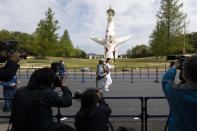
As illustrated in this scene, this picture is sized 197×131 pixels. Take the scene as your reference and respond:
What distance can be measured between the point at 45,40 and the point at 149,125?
1295 inches

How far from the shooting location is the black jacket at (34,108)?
1690 mm

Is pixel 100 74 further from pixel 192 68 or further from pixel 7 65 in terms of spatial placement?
pixel 192 68

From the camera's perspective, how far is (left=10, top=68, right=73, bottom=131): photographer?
5.56 ft

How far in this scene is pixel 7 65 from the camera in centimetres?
238

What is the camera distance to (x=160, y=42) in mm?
32500

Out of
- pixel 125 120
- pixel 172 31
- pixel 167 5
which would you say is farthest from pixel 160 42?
pixel 125 120

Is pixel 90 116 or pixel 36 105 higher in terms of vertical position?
pixel 36 105

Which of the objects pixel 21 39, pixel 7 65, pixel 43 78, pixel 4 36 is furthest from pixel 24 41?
pixel 43 78

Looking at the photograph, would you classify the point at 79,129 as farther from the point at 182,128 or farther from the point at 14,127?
the point at 182,128

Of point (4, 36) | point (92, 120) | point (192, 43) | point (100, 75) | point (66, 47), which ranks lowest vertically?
point (92, 120)

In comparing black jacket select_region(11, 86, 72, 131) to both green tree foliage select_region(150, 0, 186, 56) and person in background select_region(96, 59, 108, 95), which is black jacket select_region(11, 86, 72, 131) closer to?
person in background select_region(96, 59, 108, 95)

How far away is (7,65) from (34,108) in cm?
111

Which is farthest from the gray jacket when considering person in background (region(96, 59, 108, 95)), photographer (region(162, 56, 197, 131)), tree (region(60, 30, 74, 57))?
tree (region(60, 30, 74, 57))

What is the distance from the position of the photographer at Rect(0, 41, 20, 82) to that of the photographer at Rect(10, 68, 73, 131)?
0.70m
